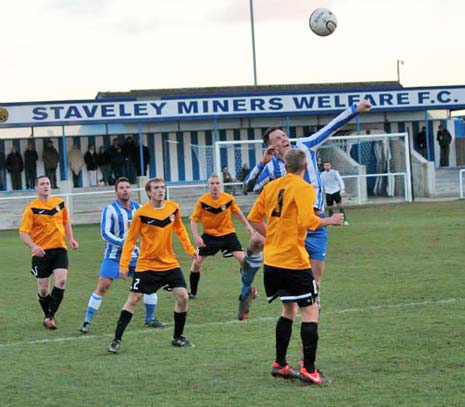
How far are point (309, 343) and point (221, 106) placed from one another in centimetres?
3308

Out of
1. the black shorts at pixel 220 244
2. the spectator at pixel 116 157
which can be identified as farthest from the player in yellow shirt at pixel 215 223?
the spectator at pixel 116 157

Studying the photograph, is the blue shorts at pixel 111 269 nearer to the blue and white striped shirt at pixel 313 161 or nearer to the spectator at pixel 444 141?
the blue and white striped shirt at pixel 313 161

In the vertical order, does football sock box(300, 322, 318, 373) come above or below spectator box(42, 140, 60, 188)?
below

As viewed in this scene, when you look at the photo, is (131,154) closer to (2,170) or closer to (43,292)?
(2,170)

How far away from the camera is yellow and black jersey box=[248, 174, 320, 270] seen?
8.07 m

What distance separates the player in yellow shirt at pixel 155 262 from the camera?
33.5 feet

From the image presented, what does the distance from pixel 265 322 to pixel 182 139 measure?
32631mm

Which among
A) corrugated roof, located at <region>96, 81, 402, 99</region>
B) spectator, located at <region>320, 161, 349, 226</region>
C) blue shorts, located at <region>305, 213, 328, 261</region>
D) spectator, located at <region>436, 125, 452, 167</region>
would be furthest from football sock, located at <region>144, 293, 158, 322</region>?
corrugated roof, located at <region>96, 81, 402, 99</region>

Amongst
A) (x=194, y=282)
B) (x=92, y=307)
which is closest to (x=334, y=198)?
(x=194, y=282)

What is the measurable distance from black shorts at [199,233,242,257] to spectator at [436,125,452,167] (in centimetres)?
3081

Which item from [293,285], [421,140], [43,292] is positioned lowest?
[43,292]

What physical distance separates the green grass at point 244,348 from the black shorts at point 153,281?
597 mm

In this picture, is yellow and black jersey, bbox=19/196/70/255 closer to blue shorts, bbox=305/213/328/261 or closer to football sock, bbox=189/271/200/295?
football sock, bbox=189/271/200/295

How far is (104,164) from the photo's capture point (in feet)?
133
